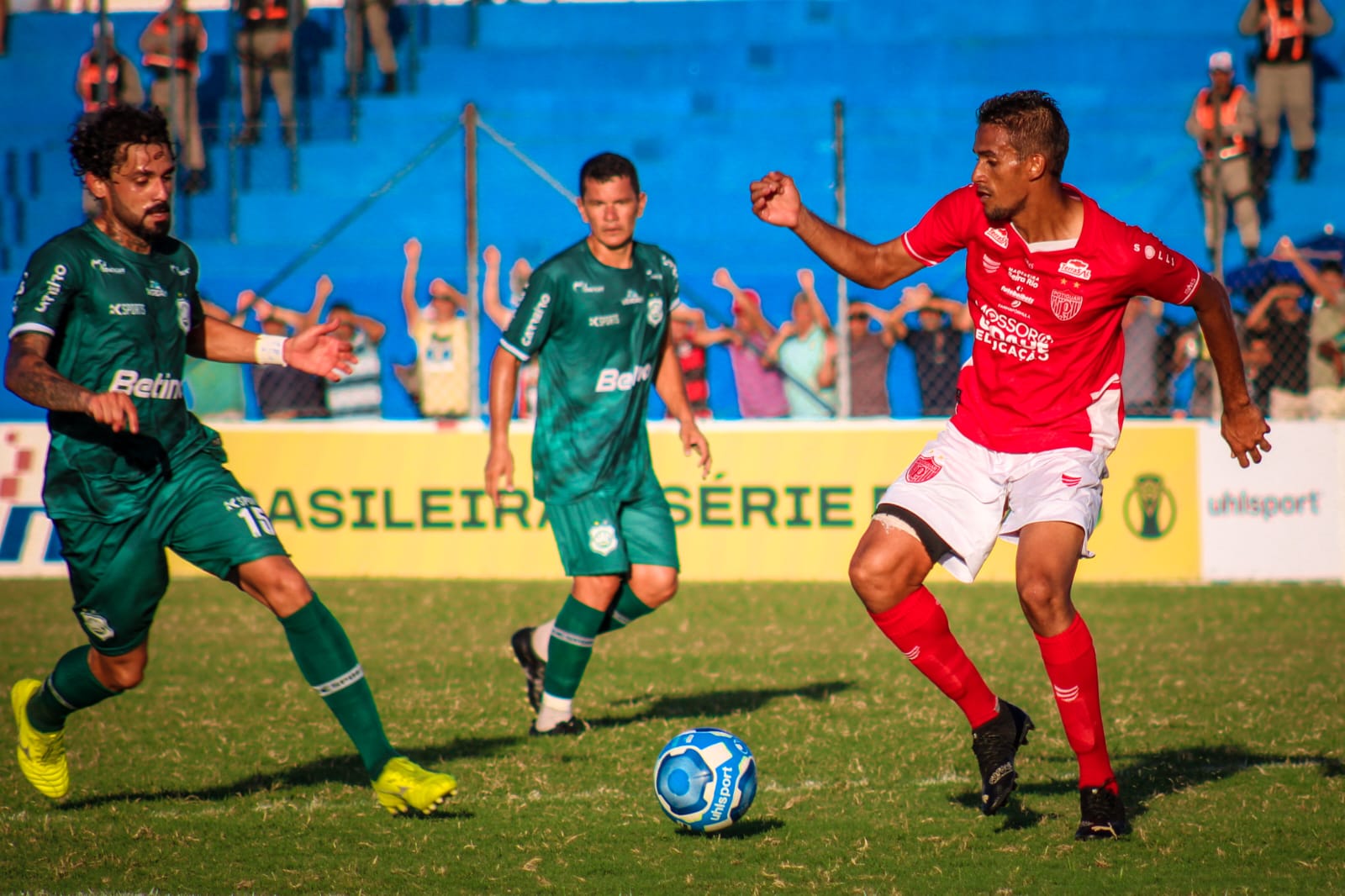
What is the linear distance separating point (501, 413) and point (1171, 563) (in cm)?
699

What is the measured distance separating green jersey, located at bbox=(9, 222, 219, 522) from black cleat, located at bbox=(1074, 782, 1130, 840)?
327cm

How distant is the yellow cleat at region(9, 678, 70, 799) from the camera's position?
5.47 meters

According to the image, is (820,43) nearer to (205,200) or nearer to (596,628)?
(205,200)

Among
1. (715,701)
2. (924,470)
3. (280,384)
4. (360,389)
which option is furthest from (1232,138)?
(924,470)

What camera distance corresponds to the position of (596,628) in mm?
6785

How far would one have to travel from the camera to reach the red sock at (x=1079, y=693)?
484cm

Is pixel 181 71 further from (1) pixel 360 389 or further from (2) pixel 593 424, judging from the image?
(2) pixel 593 424

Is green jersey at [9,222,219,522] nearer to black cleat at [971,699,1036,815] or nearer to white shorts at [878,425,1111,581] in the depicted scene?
white shorts at [878,425,1111,581]

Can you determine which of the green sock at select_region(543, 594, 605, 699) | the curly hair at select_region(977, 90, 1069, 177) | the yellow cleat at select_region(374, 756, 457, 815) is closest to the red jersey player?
the curly hair at select_region(977, 90, 1069, 177)

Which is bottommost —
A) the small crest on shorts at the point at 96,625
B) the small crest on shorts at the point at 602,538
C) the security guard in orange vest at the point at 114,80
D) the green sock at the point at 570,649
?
the green sock at the point at 570,649

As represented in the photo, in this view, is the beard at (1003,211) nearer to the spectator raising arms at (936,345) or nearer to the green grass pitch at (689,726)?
the green grass pitch at (689,726)

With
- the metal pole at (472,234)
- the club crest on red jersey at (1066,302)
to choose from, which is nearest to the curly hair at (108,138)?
the club crest on red jersey at (1066,302)

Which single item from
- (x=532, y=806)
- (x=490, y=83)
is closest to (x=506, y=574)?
(x=532, y=806)

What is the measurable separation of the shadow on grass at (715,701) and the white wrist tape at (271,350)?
2.38 metres
